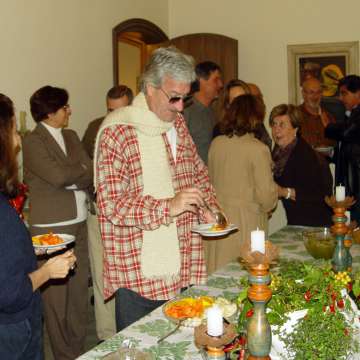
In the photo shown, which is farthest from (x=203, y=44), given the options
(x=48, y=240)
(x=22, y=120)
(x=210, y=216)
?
(x=210, y=216)

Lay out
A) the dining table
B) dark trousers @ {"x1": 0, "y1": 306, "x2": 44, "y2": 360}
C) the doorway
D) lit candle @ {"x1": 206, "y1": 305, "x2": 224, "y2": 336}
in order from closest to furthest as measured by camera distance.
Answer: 1. lit candle @ {"x1": 206, "y1": 305, "x2": 224, "y2": 336}
2. the dining table
3. dark trousers @ {"x1": 0, "y1": 306, "x2": 44, "y2": 360}
4. the doorway

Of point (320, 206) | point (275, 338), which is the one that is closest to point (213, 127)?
point (320, 206)

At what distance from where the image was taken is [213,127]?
165 inches

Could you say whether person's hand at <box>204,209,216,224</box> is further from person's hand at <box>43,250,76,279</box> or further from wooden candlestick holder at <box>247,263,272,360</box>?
wooden candlestick holder at <box>247,263,272,360</box>

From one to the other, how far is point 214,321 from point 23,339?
79 centimetres

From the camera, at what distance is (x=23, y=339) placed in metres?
1.82

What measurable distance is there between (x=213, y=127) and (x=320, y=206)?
1.09 meters

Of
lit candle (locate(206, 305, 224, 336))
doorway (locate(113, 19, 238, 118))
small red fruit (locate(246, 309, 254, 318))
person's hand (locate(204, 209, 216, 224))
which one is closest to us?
lit candle (locate(206, 305, 224, 336))

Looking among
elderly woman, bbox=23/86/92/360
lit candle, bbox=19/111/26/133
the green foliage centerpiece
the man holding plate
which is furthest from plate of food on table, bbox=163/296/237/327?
the man holding plate

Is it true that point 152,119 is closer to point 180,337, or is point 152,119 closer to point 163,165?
point 163,165

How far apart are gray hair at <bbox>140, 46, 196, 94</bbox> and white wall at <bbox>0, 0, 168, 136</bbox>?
208cm

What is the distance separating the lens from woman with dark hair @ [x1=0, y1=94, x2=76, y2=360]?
5.50 ft

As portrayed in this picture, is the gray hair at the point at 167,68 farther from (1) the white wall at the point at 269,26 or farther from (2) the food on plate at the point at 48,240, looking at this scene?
(1) the white wall at the point at 269,26

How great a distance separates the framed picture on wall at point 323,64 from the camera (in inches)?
225
